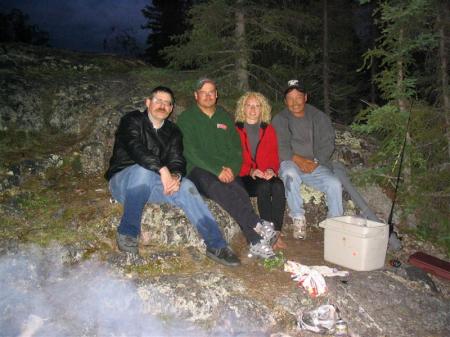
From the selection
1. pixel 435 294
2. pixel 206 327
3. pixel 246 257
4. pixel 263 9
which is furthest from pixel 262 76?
pixel 206 327

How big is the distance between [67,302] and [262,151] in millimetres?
3663

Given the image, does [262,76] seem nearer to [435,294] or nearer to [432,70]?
[432,70]

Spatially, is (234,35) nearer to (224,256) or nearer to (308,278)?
(224,256)

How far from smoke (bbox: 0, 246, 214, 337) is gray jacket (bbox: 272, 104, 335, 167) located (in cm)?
361

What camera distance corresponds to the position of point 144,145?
5387mm

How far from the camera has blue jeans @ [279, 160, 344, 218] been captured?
6.30 m

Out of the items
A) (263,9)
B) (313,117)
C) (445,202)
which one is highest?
(263,9)

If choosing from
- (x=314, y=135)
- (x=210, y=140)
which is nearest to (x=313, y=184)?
(x=314, y=135)

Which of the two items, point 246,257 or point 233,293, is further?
point 246,257

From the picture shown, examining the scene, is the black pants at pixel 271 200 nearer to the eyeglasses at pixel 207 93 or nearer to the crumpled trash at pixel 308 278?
the crumpled trash at pixel 308 278

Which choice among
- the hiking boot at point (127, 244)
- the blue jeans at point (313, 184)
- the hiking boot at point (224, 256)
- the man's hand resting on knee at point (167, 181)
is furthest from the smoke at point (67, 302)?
the blue jeans at point (313, 184)

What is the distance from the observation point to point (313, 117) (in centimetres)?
709

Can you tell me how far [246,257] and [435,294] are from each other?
2.73 metres

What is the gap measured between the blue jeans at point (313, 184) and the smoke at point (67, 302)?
2.84 meters
